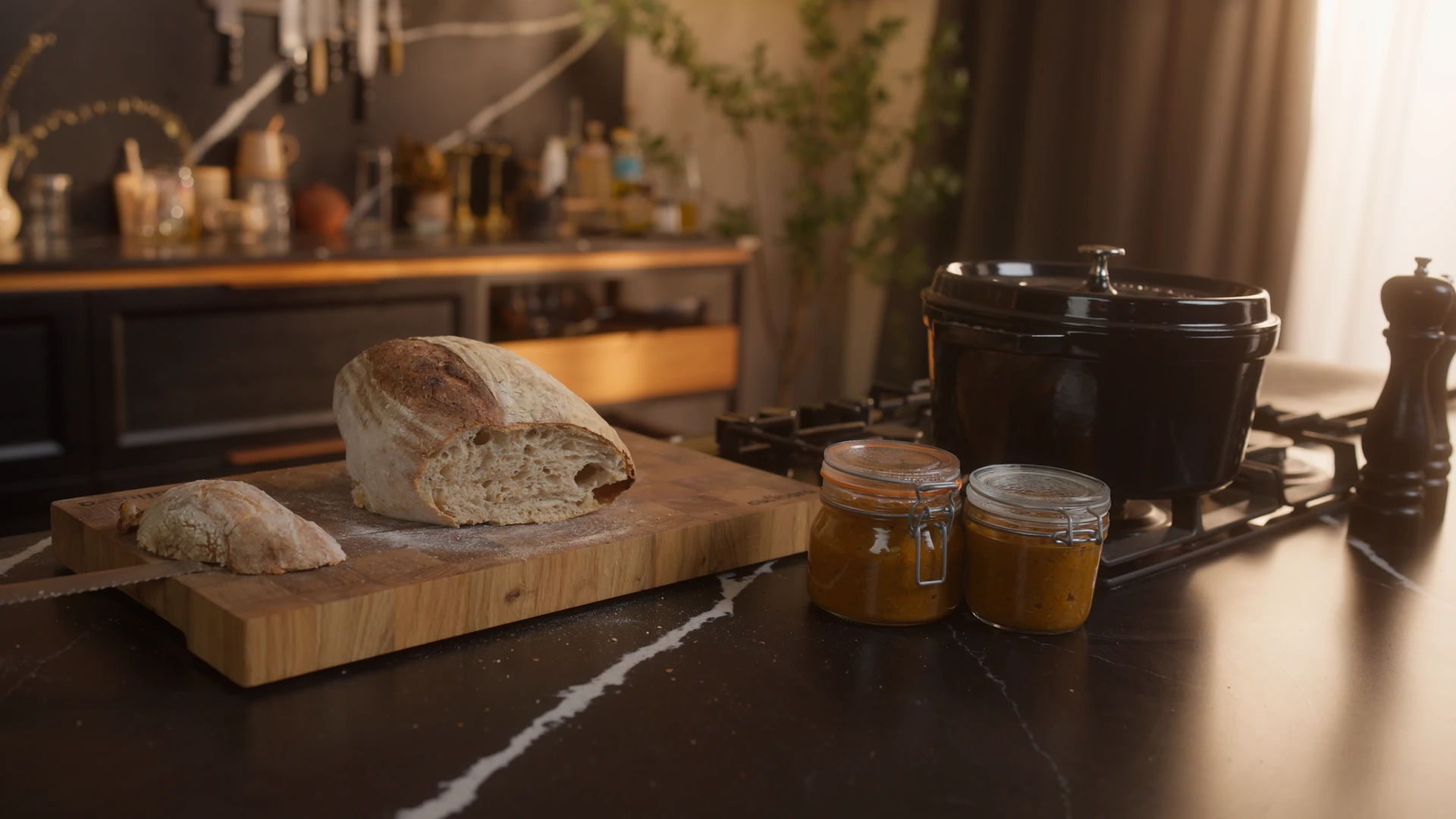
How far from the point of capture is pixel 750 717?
0.82m

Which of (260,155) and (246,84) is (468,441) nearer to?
(260,155)

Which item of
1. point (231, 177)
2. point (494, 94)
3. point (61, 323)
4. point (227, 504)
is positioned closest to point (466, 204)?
point (494, 94)

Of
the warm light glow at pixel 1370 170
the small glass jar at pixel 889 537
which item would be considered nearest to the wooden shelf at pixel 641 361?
the warm light glow at pixel 1370 170

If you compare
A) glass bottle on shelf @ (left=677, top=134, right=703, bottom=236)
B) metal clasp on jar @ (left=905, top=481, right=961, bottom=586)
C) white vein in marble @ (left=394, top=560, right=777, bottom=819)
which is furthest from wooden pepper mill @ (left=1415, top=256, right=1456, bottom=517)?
glass bottle on shelf @ (left=677, top=134, right=703, bottom=236)

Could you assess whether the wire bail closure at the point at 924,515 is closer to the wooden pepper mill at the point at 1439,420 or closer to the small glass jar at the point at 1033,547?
the small glass jar at the point at 1033,547

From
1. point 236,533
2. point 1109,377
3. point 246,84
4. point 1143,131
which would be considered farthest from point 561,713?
point 1143,131

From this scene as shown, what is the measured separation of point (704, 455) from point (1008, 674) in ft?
1.66

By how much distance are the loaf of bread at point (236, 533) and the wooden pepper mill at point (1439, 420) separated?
1159mm

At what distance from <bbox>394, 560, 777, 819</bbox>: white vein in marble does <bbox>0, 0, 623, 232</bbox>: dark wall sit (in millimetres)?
2752

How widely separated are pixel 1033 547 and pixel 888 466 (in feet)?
0.41

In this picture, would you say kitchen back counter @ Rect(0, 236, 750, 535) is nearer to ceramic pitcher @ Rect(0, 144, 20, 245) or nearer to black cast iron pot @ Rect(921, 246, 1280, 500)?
ceramic pitcher @ Rect(0, 144, 20, 245)

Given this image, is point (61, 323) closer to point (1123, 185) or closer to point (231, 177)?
point (231, 177)

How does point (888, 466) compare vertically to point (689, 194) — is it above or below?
below

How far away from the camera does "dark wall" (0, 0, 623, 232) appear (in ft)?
10.2
